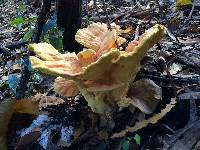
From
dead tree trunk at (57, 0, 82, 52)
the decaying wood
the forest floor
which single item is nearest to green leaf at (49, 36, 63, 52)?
the forest floor

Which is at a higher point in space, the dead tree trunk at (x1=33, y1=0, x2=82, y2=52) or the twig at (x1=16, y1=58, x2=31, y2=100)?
the dead tree trunk at (x1=33, y1=0, x2=82, y2=52)

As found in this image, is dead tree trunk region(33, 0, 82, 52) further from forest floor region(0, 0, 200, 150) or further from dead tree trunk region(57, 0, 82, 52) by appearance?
forest floor region(0, 0, 200, 150)

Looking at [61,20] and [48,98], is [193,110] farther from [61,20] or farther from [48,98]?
[61,20]

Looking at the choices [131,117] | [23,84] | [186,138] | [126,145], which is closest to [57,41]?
[23,84]

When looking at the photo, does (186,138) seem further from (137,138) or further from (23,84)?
(23,84)

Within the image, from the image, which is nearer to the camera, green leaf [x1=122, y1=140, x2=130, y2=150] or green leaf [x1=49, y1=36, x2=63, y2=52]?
green leaf [x1=122, y1=140, x2=130, y2=150]

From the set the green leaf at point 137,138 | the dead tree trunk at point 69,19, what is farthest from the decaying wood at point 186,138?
the dead tree trunk at point 69,19

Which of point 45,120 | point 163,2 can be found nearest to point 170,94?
point 45,120

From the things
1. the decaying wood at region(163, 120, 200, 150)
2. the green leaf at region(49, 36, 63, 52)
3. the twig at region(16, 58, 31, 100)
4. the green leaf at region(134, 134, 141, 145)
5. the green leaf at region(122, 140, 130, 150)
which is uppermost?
the green leaf at region(49, 36, 63, 52)

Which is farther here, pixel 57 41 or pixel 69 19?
pixel 69 19

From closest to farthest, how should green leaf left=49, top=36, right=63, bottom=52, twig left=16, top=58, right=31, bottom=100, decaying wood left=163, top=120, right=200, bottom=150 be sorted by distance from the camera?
1. decaying wood left=163, top=120, right=200, bottom=150
2. twig left=16, top=58, right=31, bottom=100
3. green leaf left=49, top=36, right=63, bottom=52
